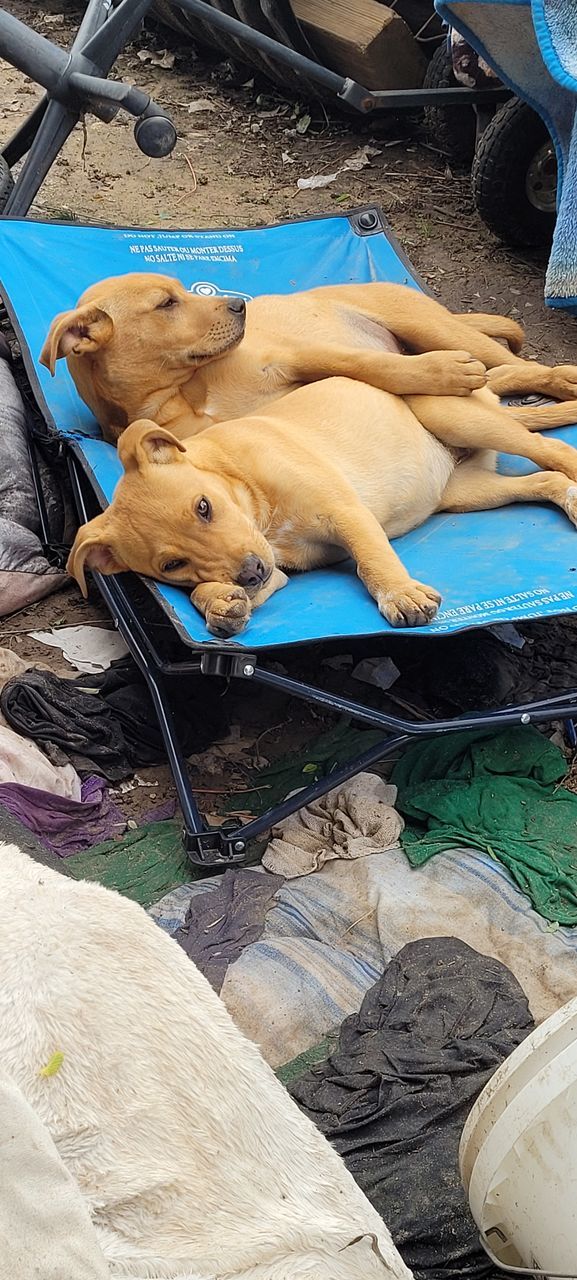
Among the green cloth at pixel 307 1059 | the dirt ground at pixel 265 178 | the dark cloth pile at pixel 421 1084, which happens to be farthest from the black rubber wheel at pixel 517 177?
the green cloth at pixel 307 1059

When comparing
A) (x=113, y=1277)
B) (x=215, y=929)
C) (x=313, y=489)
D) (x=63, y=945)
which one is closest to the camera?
(x=113, y=1277)

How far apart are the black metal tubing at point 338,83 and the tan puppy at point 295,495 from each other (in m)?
2.98

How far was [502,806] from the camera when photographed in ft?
10.1

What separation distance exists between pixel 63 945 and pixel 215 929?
144cm

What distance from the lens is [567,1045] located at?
1.55 metres

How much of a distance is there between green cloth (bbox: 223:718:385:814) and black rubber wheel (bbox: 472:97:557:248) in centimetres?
327

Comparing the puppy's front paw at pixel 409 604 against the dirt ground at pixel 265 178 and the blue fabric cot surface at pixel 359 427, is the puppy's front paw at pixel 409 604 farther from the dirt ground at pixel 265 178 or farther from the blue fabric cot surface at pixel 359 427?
the dirt ground at pixel 265 178

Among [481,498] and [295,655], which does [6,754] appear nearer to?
[295,655]

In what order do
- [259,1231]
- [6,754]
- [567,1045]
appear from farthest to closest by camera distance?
[6,754]
[567,1045]
[259,1231]

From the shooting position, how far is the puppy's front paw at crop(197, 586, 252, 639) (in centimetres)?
291

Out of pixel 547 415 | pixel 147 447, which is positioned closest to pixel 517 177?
pixel 547 415

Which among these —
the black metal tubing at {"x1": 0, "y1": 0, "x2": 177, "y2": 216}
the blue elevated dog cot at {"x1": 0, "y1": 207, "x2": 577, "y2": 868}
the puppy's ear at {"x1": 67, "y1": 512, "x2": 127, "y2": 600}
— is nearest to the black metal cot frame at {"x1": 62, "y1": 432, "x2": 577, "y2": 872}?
the blue elevated dog cot at {"x1": 0, "y1": 207, "x2": 577, "y2": 868}

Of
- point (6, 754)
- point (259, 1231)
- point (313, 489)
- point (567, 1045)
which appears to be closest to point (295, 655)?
point (313, 489)

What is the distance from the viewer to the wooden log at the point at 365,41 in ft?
22.5
